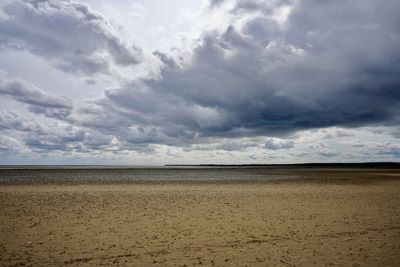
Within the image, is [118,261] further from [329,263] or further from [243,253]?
[329,263]

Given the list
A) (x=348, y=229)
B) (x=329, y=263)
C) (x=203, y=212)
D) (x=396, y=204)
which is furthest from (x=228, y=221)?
(x=396, y=204)

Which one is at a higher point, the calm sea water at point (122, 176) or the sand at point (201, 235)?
the calm sea water at point (122, 176)

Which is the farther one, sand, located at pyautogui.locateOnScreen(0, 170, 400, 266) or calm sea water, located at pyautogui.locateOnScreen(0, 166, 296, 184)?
calm sea water, located at pyautogui.locateOnScreen(0, 166, 296, 184)

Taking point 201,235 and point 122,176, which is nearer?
point 201,235

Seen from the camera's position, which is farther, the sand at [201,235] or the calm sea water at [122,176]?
the calm sea water at [122,176]

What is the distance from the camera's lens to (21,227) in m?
15.6

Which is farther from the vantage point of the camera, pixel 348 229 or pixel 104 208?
pixel 104 208

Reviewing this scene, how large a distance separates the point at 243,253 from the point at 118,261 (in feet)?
14.7

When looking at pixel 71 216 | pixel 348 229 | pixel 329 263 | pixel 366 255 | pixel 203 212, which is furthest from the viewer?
pixel 203 212

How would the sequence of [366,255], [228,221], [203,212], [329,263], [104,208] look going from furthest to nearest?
[104,208] < [203,212] < [228,221] < [366,255] < [329,263]

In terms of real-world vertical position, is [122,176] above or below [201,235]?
above

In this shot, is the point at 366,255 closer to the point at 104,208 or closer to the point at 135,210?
the point at 135,210

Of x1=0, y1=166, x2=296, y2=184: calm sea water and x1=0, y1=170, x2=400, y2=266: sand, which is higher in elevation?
x1=0, y1=166, x2=296, y2=184: calm sea water

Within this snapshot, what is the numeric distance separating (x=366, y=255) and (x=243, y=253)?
14.3ft
